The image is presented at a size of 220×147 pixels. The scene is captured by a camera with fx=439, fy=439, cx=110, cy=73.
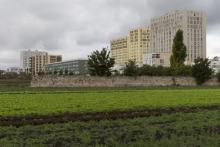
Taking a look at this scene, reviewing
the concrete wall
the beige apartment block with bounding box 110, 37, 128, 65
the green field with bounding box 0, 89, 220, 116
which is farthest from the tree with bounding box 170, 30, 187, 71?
the beige apartment block with bounding box 110, 37, 128, 65

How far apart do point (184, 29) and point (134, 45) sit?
3018cm

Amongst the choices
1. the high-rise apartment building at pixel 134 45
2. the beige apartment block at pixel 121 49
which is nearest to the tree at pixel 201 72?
the high-rise apartment building at pixel 134 45

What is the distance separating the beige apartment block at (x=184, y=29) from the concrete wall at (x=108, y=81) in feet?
244

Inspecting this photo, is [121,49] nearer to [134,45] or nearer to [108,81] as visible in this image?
[134,45]

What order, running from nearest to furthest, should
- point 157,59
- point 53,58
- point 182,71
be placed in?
point 182,71 < point 157,59 < point 53,58

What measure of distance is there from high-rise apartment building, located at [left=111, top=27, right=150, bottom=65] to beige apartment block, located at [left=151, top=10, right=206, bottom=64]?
9822 millimetres

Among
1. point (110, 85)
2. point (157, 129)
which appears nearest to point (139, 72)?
point (110, 85)

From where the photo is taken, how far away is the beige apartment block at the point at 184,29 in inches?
5965

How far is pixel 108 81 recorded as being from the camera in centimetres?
6894

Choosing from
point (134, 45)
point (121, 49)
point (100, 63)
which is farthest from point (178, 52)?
point (121, 49)

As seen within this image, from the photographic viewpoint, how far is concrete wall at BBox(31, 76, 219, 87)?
64812mm

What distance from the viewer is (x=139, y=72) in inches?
2918

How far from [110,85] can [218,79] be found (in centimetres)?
2291

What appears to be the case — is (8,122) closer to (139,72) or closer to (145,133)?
(145,133)
